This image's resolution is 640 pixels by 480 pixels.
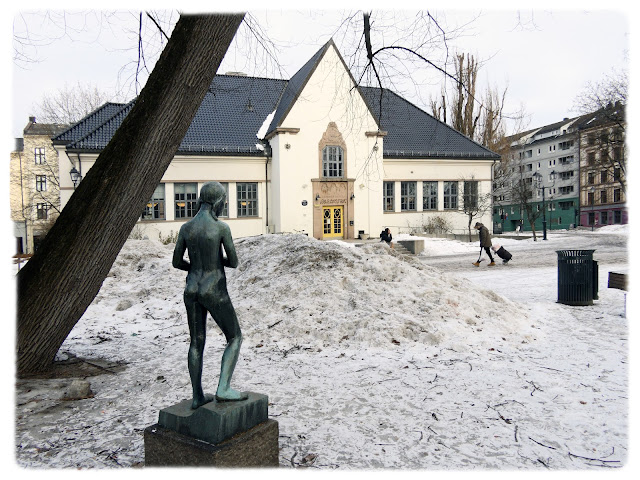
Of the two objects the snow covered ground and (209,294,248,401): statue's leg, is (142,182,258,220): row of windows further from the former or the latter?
(209,294,248,401): statue's leg

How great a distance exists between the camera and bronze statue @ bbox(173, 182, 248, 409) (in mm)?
3320

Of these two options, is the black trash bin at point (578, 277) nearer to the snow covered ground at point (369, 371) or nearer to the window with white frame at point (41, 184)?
the snow covered ground at point (369, 371)

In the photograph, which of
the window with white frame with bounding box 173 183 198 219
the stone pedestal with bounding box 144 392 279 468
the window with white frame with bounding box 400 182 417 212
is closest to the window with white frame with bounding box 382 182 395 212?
the window with white frame with bounding box 400 182 417 212

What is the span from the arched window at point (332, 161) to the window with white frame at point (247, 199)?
491cm

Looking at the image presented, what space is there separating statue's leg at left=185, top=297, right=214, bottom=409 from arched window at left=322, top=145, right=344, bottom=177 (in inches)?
1095

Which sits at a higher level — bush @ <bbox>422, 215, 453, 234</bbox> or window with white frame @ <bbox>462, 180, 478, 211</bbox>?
window with white frame @ <bbox>462, 180, 478, 211</bbox>

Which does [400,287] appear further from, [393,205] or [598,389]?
[393,205]

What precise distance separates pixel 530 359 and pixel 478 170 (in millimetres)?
30980

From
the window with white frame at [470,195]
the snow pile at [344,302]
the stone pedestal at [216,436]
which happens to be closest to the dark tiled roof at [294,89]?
the window with white frame at [470,195]

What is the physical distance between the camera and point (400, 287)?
28.5ft

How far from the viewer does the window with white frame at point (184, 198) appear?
95.7 feet

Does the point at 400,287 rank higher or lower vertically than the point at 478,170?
lower

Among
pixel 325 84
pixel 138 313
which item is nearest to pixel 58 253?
pixel 138 313

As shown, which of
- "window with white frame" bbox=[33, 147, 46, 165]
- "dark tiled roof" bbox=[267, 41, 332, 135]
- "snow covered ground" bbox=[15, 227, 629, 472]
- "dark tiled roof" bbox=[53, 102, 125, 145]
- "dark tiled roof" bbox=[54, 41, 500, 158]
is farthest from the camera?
"window with white frame" bbox=[33, 147, 46, 165]
